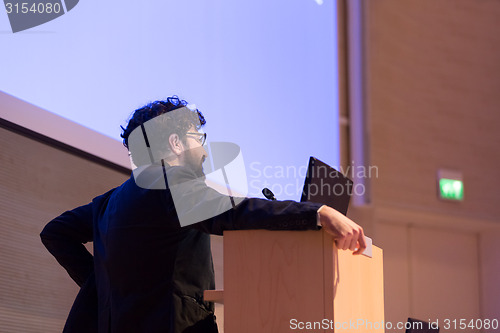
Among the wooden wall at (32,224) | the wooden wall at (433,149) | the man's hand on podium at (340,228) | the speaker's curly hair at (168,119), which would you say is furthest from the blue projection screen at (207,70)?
the man's hand on podium at (340,228)

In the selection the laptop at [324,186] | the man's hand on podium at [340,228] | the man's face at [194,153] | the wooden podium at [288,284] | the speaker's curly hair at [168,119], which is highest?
the speaker's curly hair at [168,119]

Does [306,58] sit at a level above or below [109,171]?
above

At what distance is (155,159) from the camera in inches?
66.2

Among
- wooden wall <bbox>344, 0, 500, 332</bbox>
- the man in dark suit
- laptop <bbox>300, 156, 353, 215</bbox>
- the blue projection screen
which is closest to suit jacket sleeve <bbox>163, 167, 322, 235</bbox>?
the man in dark suit

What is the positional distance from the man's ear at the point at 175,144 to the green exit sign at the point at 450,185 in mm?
3411

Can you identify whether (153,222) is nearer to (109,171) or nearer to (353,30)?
(109,171)

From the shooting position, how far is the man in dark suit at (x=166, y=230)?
4.55 ft

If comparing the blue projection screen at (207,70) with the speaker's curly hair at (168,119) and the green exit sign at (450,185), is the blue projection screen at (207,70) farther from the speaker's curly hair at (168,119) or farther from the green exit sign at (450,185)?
the green exit sign at (450,185)

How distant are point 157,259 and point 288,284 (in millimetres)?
335

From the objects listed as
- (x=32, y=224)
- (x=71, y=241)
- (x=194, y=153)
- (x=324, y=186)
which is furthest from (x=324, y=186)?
(x=32, y=224)

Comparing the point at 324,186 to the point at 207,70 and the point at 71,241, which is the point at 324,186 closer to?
the point at 71,241

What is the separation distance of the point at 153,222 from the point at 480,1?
4.45m

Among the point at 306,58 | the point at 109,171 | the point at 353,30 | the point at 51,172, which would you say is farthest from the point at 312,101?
the point at 51,172

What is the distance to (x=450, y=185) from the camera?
15.5 feet
